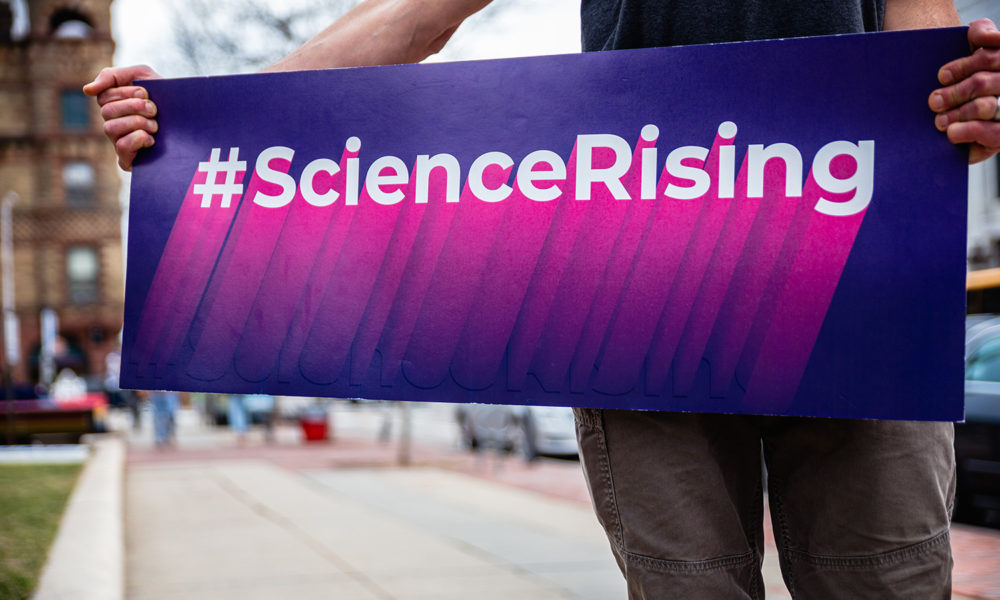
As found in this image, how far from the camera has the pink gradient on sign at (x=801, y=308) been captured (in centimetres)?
150

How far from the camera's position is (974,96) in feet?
4.66

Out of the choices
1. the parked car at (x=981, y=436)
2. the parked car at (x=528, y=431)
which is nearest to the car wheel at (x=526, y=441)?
the parked car at (x=528, y=431)

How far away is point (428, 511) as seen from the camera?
7059mm

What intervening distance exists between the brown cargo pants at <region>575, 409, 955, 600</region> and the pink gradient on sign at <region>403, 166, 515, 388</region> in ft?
0.97

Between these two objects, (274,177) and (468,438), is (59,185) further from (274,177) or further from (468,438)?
(274,177)

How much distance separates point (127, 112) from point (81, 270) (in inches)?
1516

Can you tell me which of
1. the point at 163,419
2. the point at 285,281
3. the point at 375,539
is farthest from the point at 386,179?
the point at 163,419

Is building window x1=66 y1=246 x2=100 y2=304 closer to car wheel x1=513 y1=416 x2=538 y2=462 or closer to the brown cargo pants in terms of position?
car wheel x1=513 y1=416 x2=538 y2=462

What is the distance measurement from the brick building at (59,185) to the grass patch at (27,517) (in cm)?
2978

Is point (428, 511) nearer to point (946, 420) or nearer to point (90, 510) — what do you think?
point (90, 510)

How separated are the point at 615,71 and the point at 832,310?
0.54m

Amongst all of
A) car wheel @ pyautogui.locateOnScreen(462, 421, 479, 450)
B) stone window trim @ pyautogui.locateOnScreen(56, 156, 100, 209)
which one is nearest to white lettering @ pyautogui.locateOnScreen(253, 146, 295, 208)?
car wheel @ pyautogui.locateOnScreen(462, 421, 479, 450)

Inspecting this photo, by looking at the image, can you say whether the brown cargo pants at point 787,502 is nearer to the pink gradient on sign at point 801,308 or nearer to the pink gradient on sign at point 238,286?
the pink gradient on sign at point 801,308

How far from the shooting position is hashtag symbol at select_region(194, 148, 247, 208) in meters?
1.81
